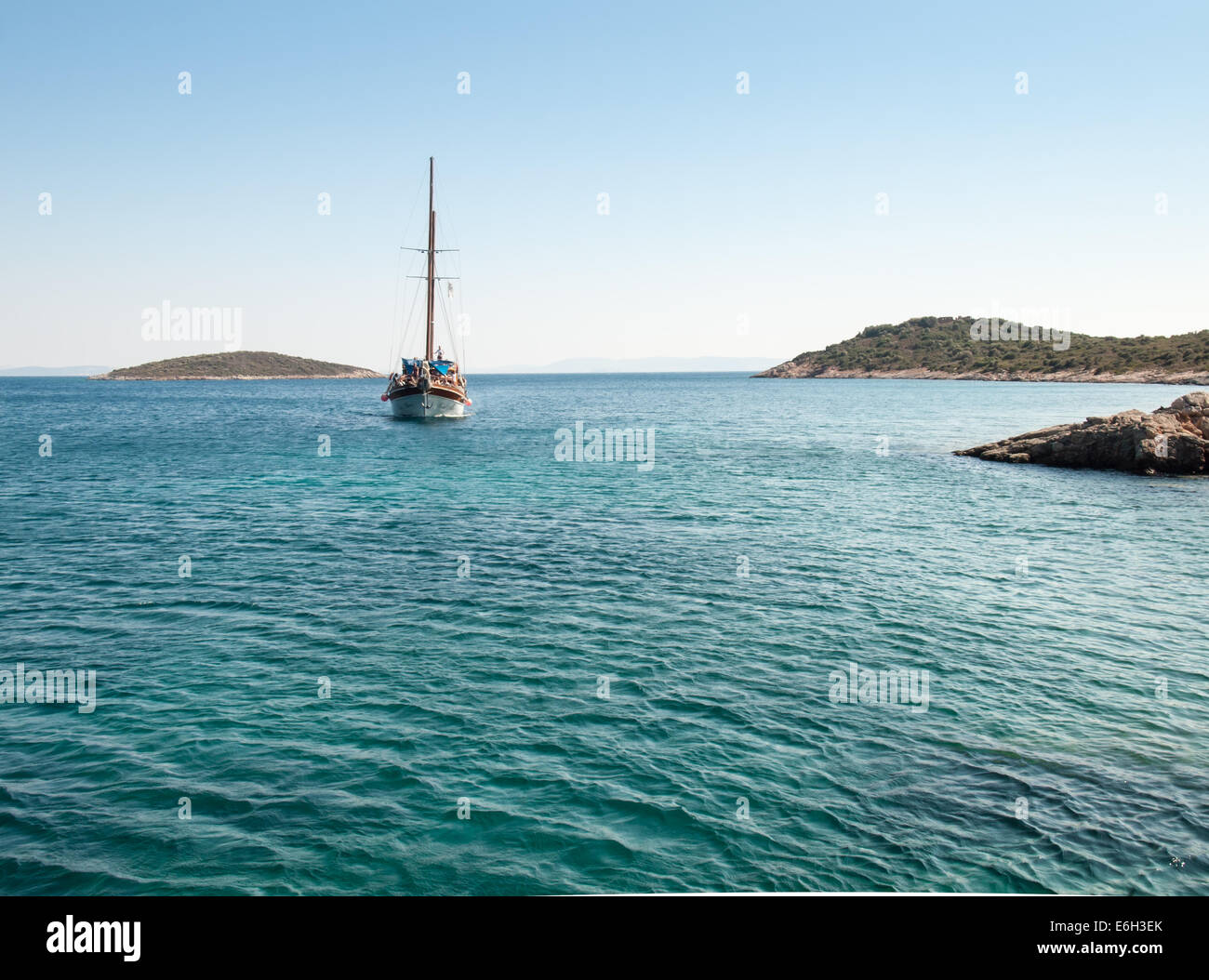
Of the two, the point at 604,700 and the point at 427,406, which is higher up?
the point at 427,406

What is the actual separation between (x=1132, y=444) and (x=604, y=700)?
38.2 m

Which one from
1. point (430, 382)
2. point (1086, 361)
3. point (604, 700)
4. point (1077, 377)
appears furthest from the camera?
point (1086, 361)

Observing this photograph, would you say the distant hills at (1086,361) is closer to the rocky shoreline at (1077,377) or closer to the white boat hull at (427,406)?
the rocky shoreline at (1077,377)

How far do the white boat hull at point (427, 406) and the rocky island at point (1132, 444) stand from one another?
→ 48.4 meters

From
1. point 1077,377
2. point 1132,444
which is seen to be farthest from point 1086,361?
point 1132,444

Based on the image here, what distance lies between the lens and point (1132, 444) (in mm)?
40406

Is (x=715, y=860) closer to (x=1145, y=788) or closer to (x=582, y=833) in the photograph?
(x=582, y=833)

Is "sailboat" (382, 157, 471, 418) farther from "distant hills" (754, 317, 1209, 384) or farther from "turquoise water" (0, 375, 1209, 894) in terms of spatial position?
"distant hills" (754, 317, 1209, 384)

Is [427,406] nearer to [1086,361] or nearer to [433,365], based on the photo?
[433,365]

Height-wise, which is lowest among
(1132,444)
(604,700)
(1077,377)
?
(604,700)
